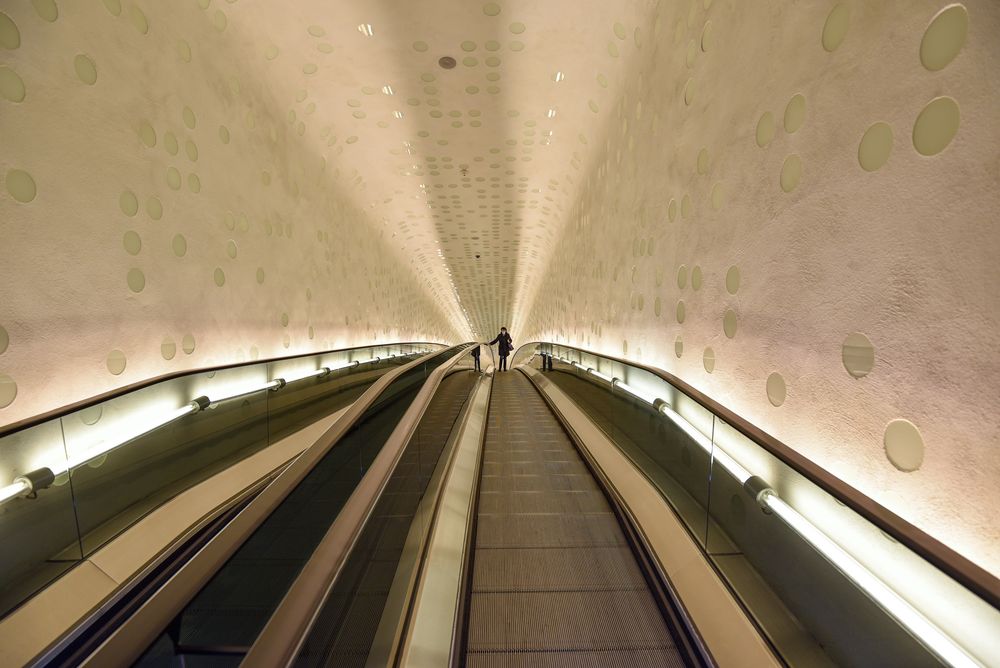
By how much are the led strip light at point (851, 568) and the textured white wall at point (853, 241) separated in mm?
413

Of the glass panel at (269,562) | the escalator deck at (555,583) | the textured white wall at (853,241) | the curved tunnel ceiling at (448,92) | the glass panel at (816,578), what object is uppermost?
the curved tunnel ceiling at (448,92)

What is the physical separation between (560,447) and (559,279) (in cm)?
824

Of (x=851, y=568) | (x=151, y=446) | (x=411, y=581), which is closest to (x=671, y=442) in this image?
(x=851, y=568)

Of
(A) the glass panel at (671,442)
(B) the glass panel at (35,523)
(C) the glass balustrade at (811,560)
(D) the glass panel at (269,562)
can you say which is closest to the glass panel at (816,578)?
(C) the glass balustrade at (811,560)

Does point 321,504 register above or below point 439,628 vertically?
above

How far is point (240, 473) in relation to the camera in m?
3.74

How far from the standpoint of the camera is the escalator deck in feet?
5.97

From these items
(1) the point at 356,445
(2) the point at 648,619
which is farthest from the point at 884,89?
(1) the point at 356,445

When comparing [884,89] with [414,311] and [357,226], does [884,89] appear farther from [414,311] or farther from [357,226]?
[414,311]

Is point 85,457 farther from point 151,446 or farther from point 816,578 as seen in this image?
point 816,578

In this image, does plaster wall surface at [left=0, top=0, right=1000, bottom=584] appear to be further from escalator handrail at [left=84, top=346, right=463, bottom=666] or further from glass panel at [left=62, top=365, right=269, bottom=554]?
escalator handrail at [left=84, top=346, right=463, bottom=666]

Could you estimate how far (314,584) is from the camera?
3.43ft

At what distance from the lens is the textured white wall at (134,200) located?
272 cm

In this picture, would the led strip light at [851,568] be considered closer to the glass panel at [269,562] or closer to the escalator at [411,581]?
the escalator at [411,581]
